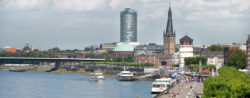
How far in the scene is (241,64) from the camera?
466 feet

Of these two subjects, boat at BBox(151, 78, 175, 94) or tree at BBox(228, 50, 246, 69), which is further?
tree at BBox(228, 50, 246, 69)

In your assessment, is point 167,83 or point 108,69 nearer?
point 167,83

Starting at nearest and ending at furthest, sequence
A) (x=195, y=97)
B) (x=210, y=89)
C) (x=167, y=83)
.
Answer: (x=210, y=89) < (x=195, y=97) < (x=167, y=83)

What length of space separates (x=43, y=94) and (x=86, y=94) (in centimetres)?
665

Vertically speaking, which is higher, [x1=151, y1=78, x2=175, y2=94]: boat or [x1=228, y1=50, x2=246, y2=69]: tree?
[x1=228, y1=50, x2=246, y2=69]: tree

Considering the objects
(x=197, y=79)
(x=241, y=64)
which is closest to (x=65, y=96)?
(x=197, y=79)

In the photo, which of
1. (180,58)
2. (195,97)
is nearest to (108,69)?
(180,58)

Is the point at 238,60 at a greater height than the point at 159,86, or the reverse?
the point at 238,60

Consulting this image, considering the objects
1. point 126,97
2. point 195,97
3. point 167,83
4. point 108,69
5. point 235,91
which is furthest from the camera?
point 108,69

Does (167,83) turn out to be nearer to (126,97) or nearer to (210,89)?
(126,97)

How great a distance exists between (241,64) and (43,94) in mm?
61633

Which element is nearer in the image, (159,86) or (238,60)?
(159,86)

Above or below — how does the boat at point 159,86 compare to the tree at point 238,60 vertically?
below

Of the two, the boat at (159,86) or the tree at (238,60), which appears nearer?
the boat at (159,86)
